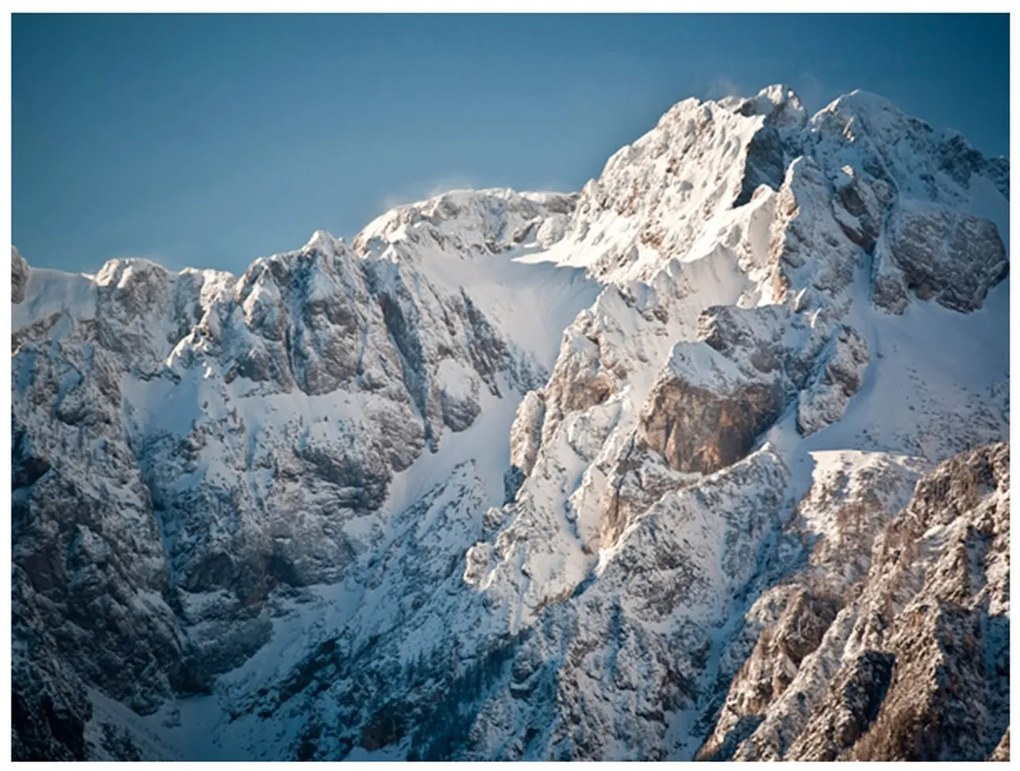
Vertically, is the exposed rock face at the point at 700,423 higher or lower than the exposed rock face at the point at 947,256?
lower

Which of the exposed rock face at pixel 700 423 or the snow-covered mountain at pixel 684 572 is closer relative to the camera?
the snow-covered mountain at pixel 684 572

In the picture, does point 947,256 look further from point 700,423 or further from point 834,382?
point 700,423

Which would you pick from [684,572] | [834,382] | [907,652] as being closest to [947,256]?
[834,382]

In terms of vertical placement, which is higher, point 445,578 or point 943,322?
point 943,322

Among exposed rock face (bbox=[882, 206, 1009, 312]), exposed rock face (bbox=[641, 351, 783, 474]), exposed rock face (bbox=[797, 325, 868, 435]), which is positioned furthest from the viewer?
exposed rock face (bbox=[882, 206, 1009, 312])

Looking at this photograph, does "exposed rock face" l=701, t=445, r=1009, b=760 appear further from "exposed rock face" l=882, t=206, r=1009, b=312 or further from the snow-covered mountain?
"exposed rock face" l=882, t=206, r=1009, b=312

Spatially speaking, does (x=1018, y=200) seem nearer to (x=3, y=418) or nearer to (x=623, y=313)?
(x=3, y=418)

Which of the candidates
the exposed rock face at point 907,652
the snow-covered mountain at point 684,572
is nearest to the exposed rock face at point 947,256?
the snow-covered mountain at point 684,572

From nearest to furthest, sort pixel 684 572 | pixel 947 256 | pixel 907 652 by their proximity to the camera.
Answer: pixel 907 652
pixel 684 572
pixel 947 256

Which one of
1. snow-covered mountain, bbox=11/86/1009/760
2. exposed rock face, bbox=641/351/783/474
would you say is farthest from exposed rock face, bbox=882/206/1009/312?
exposed rock face, bbox=641/351/783/474

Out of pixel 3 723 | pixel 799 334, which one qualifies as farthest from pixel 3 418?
pixel 799 334

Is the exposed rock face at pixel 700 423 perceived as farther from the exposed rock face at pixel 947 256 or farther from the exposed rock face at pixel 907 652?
the exposed rock face at pixel 947 256
